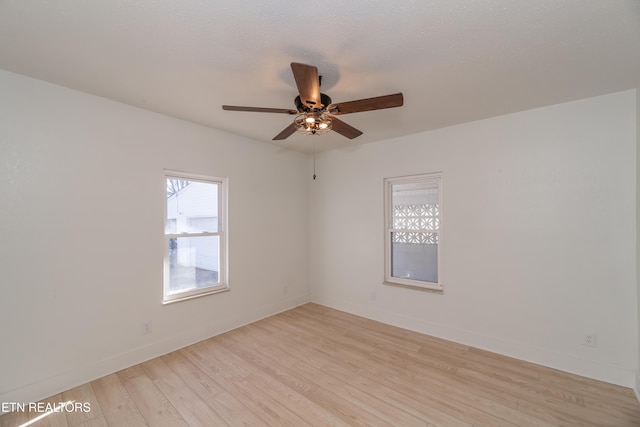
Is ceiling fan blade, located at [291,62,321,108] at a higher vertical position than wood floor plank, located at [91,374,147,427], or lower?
higher

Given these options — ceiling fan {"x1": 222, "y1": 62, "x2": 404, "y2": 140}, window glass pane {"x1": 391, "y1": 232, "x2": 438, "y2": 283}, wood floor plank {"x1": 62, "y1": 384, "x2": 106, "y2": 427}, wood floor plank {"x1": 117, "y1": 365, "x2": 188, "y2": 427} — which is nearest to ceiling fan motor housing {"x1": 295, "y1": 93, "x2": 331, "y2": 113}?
ceiling fan {"x1": 222, "y1": 62, "x2": 404, "y2": 140}

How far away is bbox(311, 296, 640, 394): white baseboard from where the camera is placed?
2291 millimetres

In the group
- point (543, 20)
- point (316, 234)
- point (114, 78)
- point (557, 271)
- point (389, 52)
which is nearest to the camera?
point (543, 20)

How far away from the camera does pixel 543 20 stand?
1477 mm

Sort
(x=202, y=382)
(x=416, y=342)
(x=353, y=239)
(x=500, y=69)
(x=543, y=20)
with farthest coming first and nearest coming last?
(x=353, y=239), (x=416, y=342), (x=202, y=382), (x=500, y=69), (x=543, y=20)

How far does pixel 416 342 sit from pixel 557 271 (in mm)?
1635

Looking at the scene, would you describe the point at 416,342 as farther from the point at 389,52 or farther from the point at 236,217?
the point at 389,52

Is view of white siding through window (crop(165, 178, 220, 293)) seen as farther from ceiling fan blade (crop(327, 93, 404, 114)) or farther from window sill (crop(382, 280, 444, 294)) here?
window sill (crop(382, 280, 444, 294))

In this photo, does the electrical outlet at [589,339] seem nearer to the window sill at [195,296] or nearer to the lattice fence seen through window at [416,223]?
the lattice fence seen through window at [416,223]

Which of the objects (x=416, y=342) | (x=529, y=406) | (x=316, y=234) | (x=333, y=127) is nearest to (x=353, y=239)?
(x=316, y=234)

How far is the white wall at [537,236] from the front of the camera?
2.32 meters

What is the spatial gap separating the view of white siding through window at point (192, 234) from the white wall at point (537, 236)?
7.81 ft

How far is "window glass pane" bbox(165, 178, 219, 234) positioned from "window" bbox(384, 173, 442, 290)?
2.44m

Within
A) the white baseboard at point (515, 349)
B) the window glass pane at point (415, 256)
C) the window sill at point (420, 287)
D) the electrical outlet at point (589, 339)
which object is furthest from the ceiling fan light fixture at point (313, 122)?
the electrical outlet at point (589, 339)
